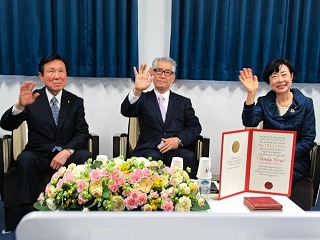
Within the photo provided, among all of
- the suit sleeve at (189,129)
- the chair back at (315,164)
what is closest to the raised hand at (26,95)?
the suit sleeve at (189,129)

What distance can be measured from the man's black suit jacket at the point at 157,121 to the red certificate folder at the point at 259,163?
3.65ft

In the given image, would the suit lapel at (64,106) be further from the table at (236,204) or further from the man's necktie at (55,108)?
the table at (236,204)

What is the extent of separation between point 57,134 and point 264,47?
2.08 meters

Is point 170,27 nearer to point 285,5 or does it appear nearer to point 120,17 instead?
point 120,17

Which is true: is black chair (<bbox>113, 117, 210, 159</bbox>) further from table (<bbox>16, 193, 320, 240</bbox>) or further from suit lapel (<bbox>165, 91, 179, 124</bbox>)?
table (<bbox>16, 193, 320, 240</bbox>)

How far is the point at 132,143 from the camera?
10.5 feet

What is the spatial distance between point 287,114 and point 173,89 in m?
1.20

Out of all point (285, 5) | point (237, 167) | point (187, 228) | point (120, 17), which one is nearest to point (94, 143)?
point (120, 17)

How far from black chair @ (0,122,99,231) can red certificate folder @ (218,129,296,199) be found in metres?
1.41

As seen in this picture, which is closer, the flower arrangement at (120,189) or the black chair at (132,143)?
the flower arrangement at (120,189)

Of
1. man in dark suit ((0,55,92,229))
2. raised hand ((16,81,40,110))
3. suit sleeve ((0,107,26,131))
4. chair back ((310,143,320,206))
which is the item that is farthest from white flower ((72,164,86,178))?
chair back ((310,143,320,206))

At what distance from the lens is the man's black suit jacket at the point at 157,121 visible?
3.06m

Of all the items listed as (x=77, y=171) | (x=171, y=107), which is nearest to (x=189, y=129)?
(x=171, y=107)

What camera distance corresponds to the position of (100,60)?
3.39 meters
